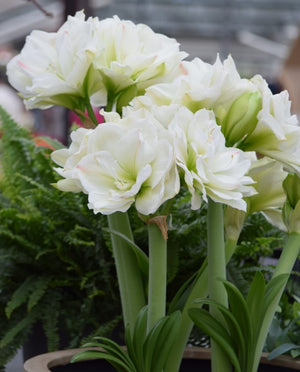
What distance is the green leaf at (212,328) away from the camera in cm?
70

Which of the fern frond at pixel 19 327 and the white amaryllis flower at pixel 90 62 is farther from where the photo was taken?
the fern frond at pixel 19 327

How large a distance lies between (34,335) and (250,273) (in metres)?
0.29

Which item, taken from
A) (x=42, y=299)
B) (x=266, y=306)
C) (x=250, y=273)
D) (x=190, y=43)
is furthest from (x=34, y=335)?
(x=190, y=43)

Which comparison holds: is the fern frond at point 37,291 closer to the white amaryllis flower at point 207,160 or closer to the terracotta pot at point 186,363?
the terracotta pot at point 186,363

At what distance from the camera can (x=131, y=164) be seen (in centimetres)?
63

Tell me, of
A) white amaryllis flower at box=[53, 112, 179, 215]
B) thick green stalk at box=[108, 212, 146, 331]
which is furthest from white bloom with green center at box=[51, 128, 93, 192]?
thick green stalk at box=[108, 212, 146, 331]

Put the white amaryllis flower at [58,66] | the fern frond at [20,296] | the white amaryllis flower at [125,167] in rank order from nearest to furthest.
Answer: the white amaryllis flower at [125,167]
the white amaryllis flower at [58,66]
the fern frond at [20,296]

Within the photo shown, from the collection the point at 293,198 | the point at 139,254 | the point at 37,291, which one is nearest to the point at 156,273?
the point at 139,254

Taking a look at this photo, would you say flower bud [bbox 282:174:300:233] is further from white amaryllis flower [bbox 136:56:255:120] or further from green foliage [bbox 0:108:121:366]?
green foliage [bbox 0:108:121:366]

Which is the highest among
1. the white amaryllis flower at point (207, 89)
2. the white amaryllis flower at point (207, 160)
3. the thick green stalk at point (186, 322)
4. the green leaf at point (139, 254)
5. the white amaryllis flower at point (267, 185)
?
the white amaryllis flower at point (207, 89)

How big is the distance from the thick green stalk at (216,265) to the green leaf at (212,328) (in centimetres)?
1

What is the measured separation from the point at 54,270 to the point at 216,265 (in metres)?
0.34

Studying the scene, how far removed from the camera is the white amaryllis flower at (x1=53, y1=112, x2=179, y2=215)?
611 mm

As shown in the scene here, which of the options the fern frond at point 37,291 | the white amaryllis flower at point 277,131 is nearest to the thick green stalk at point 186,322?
the white amaryllis flower at point 277,131
